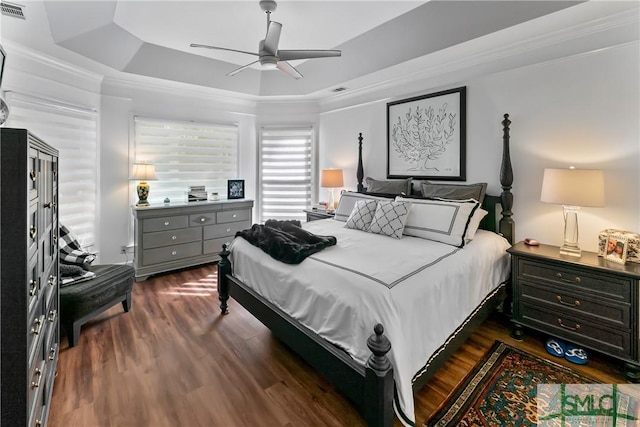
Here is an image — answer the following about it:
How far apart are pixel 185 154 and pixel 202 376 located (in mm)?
3495

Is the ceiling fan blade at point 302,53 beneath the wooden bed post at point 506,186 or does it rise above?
above

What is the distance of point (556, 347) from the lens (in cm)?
233

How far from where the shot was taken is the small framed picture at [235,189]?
15.9 ft

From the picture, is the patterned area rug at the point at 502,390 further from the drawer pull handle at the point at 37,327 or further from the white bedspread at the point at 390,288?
the drawer pull handle at the point at 37,327

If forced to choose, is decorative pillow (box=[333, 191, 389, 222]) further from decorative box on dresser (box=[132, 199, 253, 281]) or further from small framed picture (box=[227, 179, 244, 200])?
small framed picture (box=[227, 179, 244, 200])

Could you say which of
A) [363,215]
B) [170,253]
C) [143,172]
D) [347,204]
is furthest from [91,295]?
[347,204]

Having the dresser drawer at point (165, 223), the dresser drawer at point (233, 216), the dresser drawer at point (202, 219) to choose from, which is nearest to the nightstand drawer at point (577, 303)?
the dresser drawer at point (233, 216)

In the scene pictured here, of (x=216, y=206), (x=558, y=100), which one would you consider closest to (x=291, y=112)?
(x=216, y=206)

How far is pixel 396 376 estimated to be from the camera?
1474mm

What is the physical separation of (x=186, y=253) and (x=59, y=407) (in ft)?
8.16

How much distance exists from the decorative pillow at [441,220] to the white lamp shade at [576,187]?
587mm

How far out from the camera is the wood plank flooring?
5.65 feet

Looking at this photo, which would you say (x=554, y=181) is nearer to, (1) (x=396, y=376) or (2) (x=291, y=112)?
(1) (x=396, y=376)

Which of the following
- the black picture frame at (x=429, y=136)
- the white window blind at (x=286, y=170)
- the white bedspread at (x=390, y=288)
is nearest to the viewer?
the white bedspread at (x=390, y=288)
